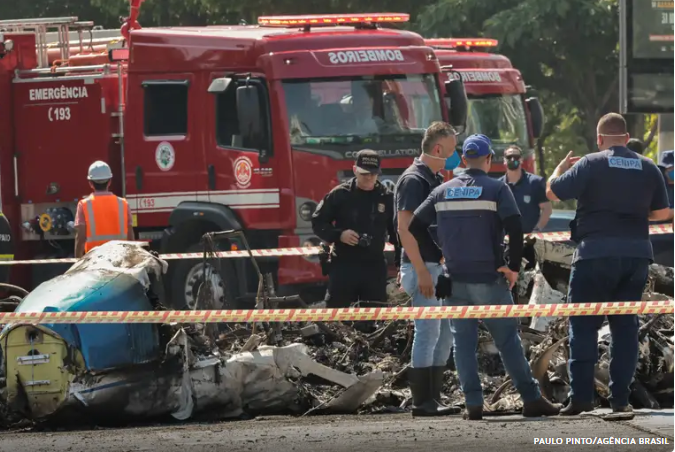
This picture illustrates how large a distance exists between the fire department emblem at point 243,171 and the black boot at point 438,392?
5.49 metres

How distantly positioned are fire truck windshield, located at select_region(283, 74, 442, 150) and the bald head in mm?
5361

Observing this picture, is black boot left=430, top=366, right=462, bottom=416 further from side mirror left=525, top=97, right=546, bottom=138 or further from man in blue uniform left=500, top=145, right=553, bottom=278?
side mirror left=525, top=97, right=546, bottom=138

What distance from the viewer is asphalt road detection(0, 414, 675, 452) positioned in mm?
7645

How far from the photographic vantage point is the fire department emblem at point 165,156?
1469 centimetres

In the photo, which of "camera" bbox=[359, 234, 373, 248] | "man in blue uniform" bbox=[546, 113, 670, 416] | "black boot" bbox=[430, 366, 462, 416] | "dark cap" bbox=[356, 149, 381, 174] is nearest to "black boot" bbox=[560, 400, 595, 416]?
"man in blue uniform" bbox=[546, 113, 670, 416]

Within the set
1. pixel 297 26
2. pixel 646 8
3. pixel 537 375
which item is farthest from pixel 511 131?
pixel 537 375

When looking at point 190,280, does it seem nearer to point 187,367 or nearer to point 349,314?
point 187,367

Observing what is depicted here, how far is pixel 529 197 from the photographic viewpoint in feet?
47.7

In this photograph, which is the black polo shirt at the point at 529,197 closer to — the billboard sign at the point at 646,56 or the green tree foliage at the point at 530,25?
the billboard sign at the point at 646,56

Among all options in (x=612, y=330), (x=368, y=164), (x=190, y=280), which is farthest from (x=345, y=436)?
(x=190, y=280)

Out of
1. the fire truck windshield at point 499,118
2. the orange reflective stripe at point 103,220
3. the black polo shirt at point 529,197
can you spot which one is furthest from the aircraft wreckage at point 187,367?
the fire truck windshield at point 499,118

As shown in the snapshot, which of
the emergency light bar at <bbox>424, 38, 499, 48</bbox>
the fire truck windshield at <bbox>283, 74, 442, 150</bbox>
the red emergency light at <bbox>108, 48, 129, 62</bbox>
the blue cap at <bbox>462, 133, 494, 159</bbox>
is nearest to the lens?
the blue cap at <bbox>462, 133, 494, 159</bbox>

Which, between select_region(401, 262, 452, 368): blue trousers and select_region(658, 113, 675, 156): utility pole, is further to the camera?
select_region(658, 113, 675, 156): utility pole

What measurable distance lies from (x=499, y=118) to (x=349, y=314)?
32.4ft
